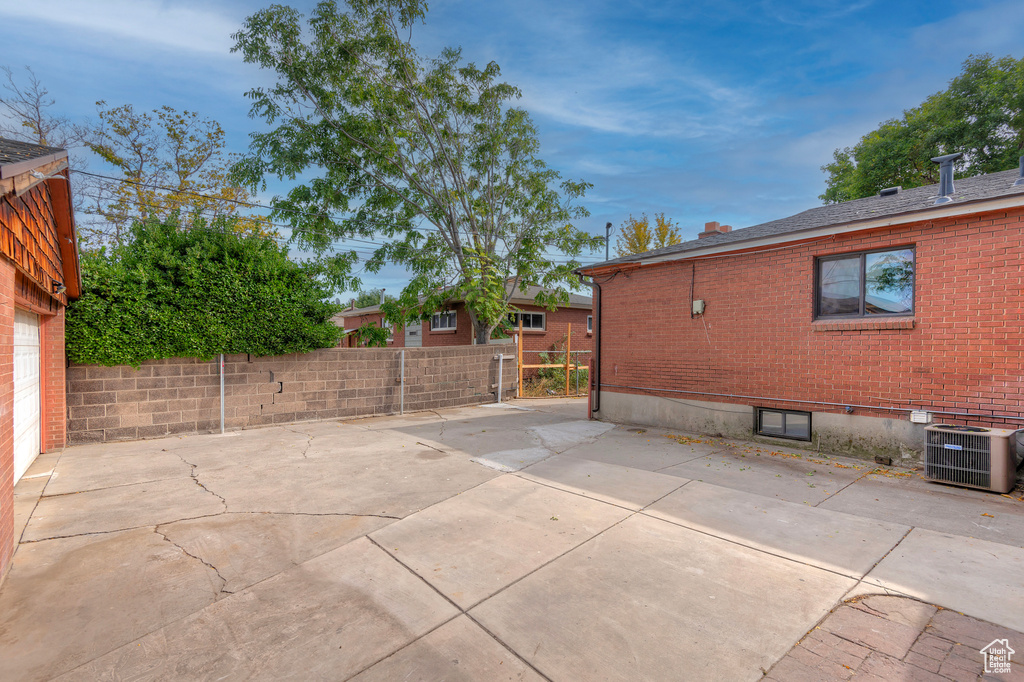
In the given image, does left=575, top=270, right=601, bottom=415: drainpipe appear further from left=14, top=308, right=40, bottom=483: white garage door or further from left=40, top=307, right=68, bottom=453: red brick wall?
left=40, top=307, right=68, bottom=453: red brick wall

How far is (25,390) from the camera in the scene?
600 cm

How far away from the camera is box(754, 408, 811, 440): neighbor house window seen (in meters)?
7.46

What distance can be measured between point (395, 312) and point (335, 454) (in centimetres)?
935

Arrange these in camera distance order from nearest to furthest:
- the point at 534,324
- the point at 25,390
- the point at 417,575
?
the point at 417,575 < the point at 25,390 < the point at 534,324

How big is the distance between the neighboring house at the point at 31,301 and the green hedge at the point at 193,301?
0.45 meters

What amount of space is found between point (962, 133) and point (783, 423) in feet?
72.1

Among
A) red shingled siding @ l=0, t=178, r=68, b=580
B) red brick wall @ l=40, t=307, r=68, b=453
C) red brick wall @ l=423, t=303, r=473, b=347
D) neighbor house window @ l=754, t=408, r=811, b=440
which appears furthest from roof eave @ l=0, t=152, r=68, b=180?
red brick wall @ l=423, t=303, r=473, b=347

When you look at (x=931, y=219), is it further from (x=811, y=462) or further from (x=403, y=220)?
(x=403, y=220)

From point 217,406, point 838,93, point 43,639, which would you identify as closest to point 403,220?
point 217,406

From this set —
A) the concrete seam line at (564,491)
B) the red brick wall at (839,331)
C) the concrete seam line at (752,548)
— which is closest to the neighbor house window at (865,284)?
the red brick wall at (839,331)

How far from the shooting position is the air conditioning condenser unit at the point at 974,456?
203 inches

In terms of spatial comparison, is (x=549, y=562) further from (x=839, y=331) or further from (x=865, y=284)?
(x=865, y=284)

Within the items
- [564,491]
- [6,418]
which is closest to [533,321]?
[564,491]

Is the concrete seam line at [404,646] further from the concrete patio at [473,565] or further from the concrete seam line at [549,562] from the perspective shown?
the concrete seam line at [549,562]
